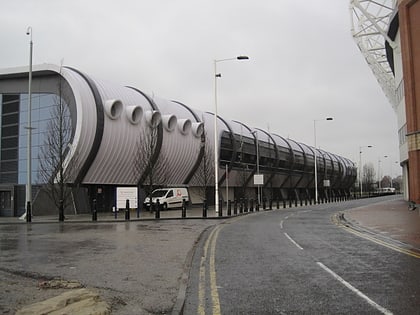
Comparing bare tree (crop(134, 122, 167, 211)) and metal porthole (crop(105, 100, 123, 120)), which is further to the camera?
bare tree (crop(134, 122, 167, 211))

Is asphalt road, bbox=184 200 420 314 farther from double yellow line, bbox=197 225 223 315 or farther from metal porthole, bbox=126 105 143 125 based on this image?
metal porthole, bbox=126 105 143 125

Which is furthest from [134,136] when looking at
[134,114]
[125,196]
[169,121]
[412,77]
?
[412,77]

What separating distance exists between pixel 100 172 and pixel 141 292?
3486cm

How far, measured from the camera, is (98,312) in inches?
231

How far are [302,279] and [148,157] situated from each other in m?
34.3

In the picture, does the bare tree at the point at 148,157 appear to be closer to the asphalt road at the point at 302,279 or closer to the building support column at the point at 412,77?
the building support column at the point at 412,77

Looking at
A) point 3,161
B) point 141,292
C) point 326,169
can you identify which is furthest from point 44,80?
point 326,169

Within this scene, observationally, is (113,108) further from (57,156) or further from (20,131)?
(20,131)

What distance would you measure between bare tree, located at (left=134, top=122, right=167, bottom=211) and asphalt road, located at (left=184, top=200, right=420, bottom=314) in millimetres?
29003

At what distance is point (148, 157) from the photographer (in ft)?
138

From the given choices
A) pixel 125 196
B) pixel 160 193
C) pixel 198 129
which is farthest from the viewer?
pixel 198 129

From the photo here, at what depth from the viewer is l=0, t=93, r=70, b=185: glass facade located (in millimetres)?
41844

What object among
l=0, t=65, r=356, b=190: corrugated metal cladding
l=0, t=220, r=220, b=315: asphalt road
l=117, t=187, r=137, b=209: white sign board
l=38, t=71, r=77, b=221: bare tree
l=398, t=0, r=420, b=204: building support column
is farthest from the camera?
l=0, t=65, r=356, b=190: corrugated metal cladding

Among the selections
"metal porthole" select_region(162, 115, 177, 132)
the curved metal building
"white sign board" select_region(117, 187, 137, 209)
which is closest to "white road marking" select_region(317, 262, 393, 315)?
"white sign board" select_region(117, 187, 137, 209)
